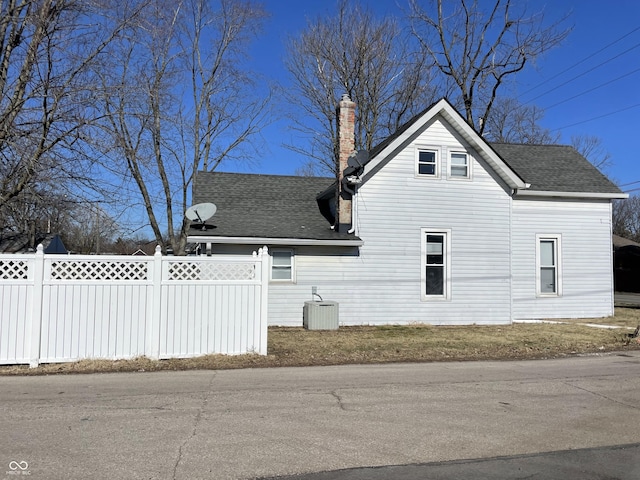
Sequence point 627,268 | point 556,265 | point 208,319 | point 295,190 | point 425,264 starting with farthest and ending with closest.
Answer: point 627,268 < point 295,190 < point 556,265 < point 425,264 < point 208,319

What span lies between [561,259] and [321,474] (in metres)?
15.2

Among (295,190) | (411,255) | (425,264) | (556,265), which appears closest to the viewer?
(411,255)

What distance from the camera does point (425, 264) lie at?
611 inches

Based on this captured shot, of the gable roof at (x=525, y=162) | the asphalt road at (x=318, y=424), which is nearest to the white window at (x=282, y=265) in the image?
the gable roof at (x=525, y=162)

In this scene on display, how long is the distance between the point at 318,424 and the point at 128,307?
4.72 meters

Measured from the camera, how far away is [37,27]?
Answer: 41.0 ft

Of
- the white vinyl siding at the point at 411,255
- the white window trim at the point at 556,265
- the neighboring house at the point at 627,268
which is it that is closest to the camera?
the white vinyl siding at the point at 411,255

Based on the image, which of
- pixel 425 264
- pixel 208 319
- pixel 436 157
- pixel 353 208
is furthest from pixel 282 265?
pixel 436 157

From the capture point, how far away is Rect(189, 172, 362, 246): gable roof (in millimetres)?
14367

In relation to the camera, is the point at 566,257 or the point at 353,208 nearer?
the point at 353,208

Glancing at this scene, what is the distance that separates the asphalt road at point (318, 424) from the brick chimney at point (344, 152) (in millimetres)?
7228

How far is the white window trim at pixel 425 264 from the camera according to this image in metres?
15.5

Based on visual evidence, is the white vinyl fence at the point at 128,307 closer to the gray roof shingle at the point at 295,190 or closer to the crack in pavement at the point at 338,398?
the crack in pavement at the point at 338,398

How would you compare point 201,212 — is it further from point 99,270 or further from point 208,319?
point 208,319
